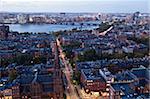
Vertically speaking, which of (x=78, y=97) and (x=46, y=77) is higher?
(x=46, y=77)

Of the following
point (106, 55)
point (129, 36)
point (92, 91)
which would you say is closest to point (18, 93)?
point (92, 91)

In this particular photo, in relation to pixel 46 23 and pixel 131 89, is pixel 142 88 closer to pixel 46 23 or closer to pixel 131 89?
pixel 131 89

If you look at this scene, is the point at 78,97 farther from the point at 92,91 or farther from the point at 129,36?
the point at 129,36

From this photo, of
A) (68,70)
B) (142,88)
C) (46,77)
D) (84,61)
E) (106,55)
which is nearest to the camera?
(142,88)

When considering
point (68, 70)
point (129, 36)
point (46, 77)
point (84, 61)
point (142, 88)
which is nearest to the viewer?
point (142, 88)

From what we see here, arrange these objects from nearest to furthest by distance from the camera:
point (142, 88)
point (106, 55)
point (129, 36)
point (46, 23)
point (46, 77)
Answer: point (142, 88) → point (46, 77) → point (106, 55) → point (129, 36) → point (46, 23)

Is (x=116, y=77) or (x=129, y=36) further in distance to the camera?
(x=129, y=36)

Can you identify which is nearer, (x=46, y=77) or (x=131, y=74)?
(x=46, y=77)

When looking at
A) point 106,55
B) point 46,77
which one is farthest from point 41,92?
point 106,55

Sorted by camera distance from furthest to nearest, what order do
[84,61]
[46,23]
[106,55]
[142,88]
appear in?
[46,23]
[106,55]
[84,61]
[142,88]
